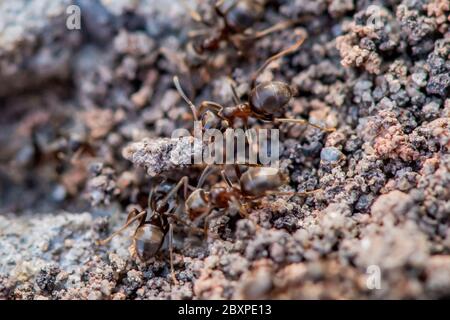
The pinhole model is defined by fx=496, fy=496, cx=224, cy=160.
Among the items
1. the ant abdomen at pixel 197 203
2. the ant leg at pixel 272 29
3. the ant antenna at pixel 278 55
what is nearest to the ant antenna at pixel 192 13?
the ant leg at pixel 272 29

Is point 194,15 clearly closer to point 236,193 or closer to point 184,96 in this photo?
point 184,96

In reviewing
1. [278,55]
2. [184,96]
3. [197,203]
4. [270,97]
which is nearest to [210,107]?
[184,96]

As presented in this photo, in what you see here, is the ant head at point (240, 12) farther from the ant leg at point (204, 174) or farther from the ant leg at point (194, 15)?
the ant leg at point (204, 174)

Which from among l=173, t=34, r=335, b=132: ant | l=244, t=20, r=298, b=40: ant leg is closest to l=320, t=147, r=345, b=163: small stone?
l=173, t=34, r=335, b=132: ant

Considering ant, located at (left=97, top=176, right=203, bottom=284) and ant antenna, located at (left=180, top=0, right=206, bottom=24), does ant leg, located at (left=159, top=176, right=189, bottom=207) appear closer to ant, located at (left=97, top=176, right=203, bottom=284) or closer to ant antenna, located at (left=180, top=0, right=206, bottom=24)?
ant, located at (left=97, top=176, right=203, bottom=284)

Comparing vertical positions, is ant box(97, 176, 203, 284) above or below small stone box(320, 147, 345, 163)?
below

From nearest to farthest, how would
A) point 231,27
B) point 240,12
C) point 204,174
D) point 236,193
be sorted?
1. point 236,193
2. point 204,174
3. point 240,12
4. point 231,27
